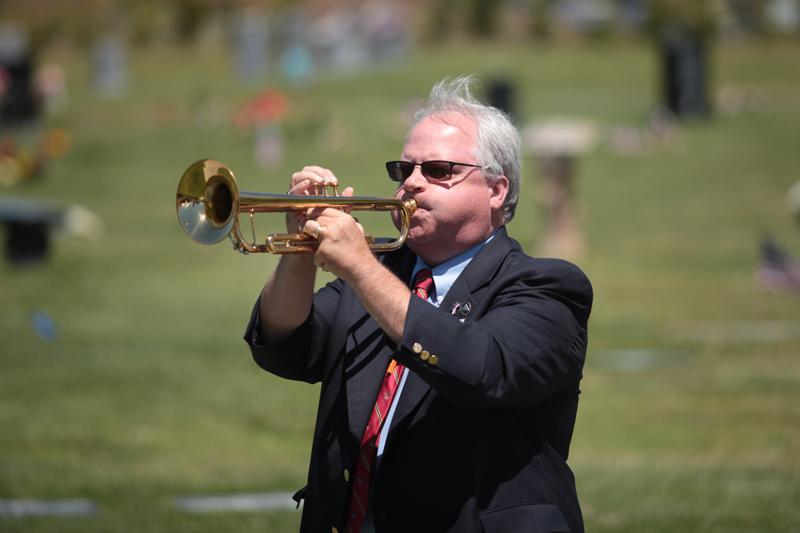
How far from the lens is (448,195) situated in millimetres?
3709

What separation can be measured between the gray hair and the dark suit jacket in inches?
7.4

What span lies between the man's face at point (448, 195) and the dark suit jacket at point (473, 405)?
0.09 m

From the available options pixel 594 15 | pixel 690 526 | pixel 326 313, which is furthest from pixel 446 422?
pixel 594 15

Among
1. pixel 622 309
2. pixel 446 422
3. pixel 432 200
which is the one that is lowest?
pixel 622 309

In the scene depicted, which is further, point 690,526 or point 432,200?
point 690,526

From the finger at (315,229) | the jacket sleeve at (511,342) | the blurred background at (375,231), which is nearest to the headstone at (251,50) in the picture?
the blurred background at (375,231)

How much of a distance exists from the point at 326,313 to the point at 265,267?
12.2m

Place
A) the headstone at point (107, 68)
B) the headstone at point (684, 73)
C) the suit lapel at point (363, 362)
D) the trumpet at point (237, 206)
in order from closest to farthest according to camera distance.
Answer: the trumpet at point (237, 206) < the suit lapel at point (363, 362) < the headstone at point (684, 73) < the headstone at point (107, 68)

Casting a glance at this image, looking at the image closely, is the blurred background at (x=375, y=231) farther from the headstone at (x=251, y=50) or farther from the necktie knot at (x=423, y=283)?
the necktie knot at (x=423, y=283)

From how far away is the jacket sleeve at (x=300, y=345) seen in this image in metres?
3.81

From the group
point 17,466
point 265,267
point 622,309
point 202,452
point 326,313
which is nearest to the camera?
point 326,313

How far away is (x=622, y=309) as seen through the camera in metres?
13.7

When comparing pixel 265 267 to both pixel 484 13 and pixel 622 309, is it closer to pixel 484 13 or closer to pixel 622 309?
pixel 622 309

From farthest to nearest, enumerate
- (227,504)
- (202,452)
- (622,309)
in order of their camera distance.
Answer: (622,309)
(202,452)
(227,504)
